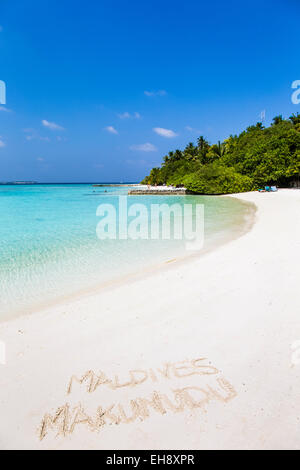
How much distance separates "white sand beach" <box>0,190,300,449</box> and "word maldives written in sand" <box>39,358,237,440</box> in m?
0.01

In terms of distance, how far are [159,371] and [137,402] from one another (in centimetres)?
47

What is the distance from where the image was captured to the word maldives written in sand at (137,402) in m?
2.13

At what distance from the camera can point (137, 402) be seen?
2.30 m

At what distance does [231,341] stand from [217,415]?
113cm

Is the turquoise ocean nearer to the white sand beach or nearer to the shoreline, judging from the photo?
the shoreline

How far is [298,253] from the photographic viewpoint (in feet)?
20.6

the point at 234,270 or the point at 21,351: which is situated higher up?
the point at 234,270

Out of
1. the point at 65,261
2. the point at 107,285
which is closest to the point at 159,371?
the point at 107,285

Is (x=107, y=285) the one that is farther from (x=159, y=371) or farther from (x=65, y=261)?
(x=159, y=371)

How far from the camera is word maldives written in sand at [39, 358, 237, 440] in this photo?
6.98 ft

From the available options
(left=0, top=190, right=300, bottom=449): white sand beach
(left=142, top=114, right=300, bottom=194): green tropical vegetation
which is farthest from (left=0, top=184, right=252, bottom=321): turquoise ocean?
(left=142, top=114, right=300, bottom=194): green tropical vegetation

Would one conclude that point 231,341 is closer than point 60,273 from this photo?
Yes
